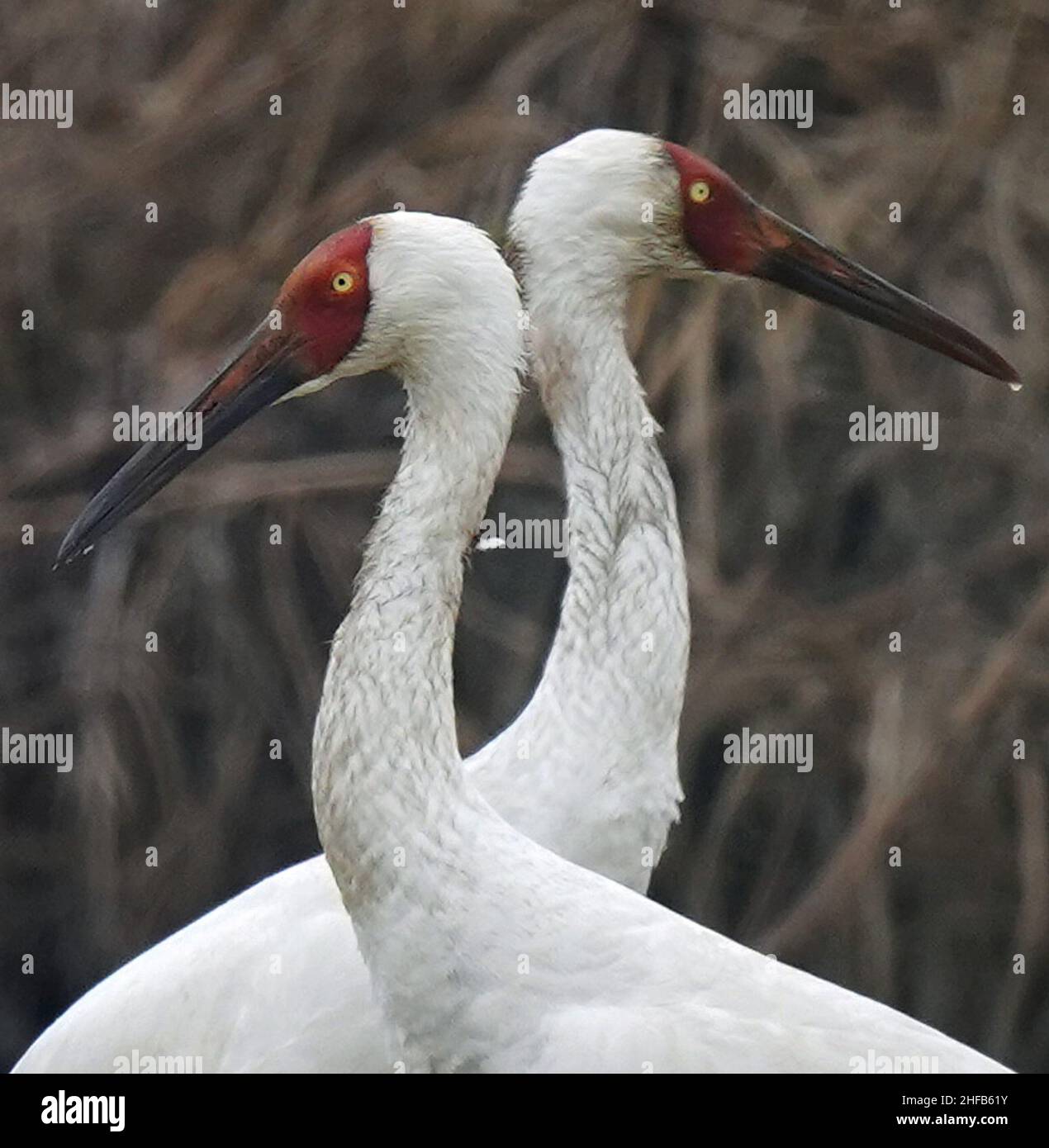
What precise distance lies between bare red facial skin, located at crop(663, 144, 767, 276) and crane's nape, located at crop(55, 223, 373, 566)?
20.2 inches

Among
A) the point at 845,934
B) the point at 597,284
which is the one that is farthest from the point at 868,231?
the point at 597,284

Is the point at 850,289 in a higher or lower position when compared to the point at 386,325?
higher

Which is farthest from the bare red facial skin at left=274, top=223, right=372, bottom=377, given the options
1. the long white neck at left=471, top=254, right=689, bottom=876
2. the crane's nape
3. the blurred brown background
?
the blurred brown background

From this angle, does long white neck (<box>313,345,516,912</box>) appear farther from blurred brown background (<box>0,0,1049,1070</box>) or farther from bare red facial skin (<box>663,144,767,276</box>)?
blurred brown background (<box>0,0,1049,1070</box>)

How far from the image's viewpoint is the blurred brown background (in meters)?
4.28

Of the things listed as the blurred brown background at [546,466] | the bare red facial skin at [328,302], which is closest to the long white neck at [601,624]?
the bare red facial skin at [328,302]

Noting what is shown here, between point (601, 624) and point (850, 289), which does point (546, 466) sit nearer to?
point (850, 289)

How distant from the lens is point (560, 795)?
2.53 meters

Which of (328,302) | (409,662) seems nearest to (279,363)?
(328,302)

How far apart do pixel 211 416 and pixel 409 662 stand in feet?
1.16

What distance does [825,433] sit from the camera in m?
4.39

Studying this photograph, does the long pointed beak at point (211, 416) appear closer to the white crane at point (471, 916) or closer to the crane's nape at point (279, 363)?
the crane's nape at point (279, 363)

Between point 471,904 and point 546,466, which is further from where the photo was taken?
point 546,466
